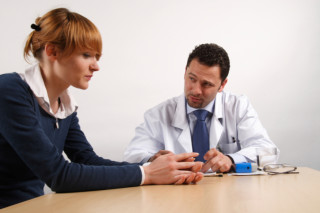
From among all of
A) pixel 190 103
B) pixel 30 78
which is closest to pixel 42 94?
pixel 30 78

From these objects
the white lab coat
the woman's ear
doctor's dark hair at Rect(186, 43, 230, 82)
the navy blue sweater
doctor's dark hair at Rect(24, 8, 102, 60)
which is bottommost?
the white lab coat

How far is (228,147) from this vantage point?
83.7 inches

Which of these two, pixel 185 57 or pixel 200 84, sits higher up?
pixel 185 57

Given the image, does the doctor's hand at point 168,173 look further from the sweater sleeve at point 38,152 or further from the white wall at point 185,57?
the white wall at point 185,57

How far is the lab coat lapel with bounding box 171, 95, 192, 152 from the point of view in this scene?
6.73 ft

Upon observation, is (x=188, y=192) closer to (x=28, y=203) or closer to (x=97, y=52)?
(x=28, y=203)

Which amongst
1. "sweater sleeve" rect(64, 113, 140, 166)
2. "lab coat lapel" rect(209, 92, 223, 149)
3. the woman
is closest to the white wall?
"lab coat lapel" rect(209, 92, 223, 149)

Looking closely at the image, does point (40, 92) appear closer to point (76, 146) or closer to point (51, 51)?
point (51, 51)

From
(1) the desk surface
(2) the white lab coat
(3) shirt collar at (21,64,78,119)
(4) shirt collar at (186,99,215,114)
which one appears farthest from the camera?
(4) shirt collar at (186,99,215,114)

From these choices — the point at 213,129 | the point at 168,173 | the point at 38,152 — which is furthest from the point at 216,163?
the point at 38,152

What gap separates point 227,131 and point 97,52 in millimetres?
1193

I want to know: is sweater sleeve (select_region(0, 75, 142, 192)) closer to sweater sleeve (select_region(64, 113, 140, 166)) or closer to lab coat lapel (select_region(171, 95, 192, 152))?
sweater sleeve (select_region(64, 113, 140, 166))

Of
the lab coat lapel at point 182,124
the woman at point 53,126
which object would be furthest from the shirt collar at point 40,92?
the lab coat lapel at point 182,124

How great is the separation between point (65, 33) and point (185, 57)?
5.92 ft
